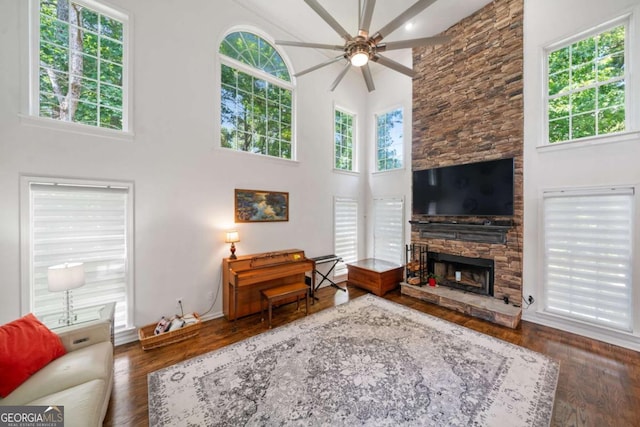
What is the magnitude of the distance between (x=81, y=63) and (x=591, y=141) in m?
6.50

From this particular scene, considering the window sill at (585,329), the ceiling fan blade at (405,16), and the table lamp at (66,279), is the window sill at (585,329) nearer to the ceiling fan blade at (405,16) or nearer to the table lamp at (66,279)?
the ceiling fan blade at (405,16)

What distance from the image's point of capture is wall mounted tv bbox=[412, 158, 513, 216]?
3.74m

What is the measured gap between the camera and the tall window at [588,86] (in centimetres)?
302

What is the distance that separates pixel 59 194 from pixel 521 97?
249 inches

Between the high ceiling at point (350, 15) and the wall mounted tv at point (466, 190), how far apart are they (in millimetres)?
2658

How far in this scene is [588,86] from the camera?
127 inches

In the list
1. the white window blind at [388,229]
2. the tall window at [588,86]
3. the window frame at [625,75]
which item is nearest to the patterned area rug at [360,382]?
the white window blind at [388,229]

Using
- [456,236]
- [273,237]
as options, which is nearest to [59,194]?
[273,237]

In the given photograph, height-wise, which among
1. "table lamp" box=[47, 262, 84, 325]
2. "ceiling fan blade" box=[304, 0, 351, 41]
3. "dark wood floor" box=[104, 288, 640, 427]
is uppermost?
"ceiling fan blade" box=[304, 0, 351, 41]

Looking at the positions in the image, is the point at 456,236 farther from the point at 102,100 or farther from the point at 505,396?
the point at 102,100

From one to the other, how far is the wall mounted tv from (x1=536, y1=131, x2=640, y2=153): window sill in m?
0.44

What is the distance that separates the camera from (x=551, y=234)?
3391 millimetres

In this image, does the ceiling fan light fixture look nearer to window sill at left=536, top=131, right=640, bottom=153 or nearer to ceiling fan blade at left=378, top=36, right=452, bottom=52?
ceiling fan blade at left=378, top=36, right=452, bottom=52

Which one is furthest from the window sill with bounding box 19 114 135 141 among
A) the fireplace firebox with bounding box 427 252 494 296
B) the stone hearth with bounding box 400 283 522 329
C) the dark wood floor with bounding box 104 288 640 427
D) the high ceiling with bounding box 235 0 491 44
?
the fireplace firebox with bounding box 427 252 494 296
